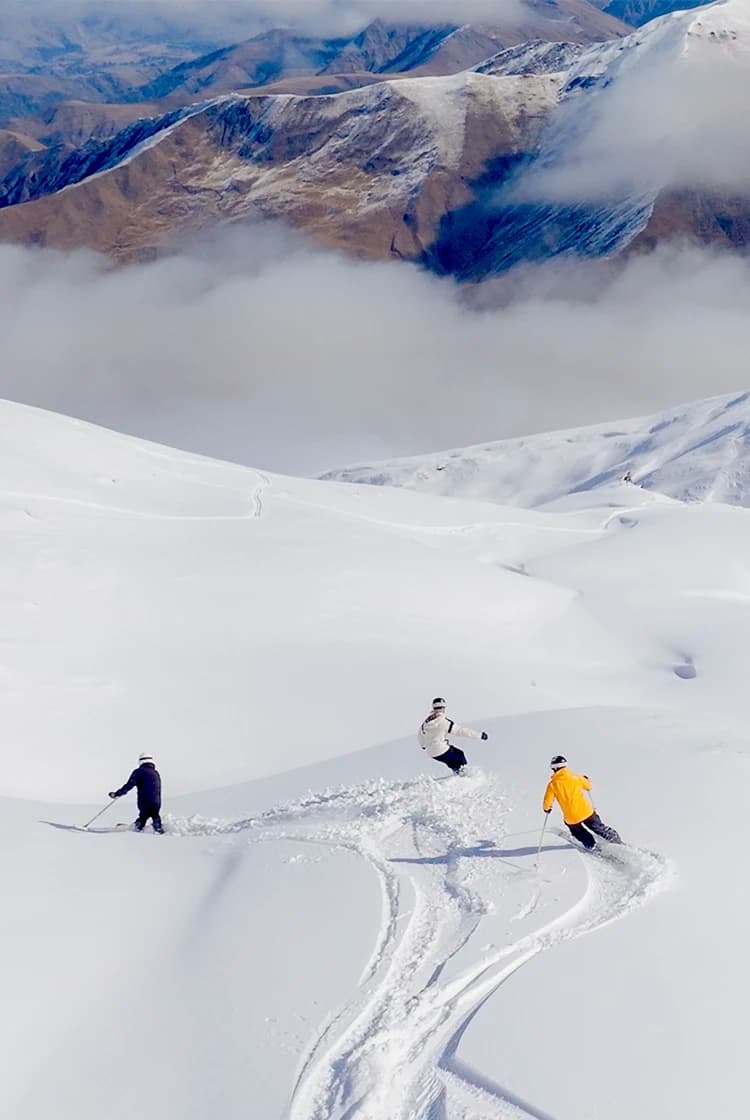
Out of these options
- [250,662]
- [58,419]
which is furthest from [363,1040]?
[58,419]

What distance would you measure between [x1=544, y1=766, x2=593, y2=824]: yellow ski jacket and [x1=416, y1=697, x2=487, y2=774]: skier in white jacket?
8.58ft

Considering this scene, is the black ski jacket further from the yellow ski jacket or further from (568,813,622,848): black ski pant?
(568,813,622,848): black ski pant

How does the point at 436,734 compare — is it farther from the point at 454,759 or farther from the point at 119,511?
the point at 119,511

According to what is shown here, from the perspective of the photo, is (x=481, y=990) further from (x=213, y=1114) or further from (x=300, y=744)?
(x=300, y=744)

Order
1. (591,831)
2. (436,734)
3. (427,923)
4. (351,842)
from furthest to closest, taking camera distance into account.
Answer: (436,734) < (351,842) < (591,831) < (427,923)

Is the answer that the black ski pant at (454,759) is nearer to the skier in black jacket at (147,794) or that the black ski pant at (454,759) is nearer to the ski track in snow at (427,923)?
the ski track in snow at (427,923)

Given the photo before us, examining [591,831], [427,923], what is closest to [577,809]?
[591,831]

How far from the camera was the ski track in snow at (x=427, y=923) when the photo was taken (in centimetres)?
796

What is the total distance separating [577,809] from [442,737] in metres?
3.21

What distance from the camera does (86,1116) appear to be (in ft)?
27.1

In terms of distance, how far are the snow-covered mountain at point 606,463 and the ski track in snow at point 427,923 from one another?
8878 cm

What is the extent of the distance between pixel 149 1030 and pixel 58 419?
37018 millimetres

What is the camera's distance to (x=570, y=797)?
11.8 m

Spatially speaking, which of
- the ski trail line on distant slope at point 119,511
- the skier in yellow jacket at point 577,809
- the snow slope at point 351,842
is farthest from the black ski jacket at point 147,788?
the ski trail line on distant slope at point 119,511
